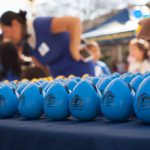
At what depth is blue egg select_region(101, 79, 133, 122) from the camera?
1.02 m

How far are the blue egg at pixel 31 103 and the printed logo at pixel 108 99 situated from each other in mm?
244

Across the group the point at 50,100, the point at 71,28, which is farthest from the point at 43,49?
the point at 50,100

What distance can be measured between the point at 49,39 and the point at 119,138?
1862 millimetres

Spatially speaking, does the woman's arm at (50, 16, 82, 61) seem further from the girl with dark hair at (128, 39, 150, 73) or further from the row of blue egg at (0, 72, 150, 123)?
the girl with dark hair at (128, 39, 150, 73)

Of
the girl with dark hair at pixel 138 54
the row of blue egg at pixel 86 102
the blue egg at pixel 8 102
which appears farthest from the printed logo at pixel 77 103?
the girl with dark hair at pixel 138 54

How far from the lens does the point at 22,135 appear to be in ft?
3.39

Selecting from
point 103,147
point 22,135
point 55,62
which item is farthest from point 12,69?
point 103,147

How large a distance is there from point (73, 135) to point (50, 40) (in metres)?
1.77

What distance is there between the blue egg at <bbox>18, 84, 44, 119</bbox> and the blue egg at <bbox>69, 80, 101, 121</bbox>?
0.48 feet

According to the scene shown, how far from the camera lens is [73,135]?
0.92m

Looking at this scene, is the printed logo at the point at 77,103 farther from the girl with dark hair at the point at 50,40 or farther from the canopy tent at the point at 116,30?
the canopy tent at the point at 116,30

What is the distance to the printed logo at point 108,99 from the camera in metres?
1.03

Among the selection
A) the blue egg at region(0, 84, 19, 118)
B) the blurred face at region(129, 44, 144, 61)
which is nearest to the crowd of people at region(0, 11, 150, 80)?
the blue egg at region(0, 84, 19, 118)

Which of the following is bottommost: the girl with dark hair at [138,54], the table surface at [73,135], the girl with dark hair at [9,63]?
the table surface at [73,135]
